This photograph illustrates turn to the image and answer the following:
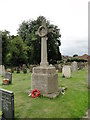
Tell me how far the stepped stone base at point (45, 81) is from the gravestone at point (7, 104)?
2738 millimetres

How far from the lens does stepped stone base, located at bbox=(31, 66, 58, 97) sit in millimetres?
7879

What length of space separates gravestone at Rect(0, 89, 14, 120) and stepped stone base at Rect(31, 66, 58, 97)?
274 cm

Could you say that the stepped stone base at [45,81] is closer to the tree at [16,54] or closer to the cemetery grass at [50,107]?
the cemetery grass at [50,107]

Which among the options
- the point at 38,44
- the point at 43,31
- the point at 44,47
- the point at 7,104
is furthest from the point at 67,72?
the point at 38,44

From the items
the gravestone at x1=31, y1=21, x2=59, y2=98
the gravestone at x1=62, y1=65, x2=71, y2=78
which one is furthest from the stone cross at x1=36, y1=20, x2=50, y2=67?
the gravestone at x1=62, y1=65, x2=71, y2=78

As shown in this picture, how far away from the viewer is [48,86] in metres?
7.88

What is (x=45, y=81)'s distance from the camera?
7.90 m

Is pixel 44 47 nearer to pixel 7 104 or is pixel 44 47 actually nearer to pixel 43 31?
pixel 43 31

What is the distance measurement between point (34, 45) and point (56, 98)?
30.3 meters

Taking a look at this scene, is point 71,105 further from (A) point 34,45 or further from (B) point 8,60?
(A) point 34,45

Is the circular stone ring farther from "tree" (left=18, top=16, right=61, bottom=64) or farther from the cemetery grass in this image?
"tree" (left=18, top=16, right=61, bottom=64)

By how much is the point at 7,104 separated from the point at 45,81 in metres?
3.08

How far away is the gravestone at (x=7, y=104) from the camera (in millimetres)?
4980

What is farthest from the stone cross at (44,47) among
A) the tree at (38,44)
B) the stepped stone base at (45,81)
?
the tree at (38,44)
